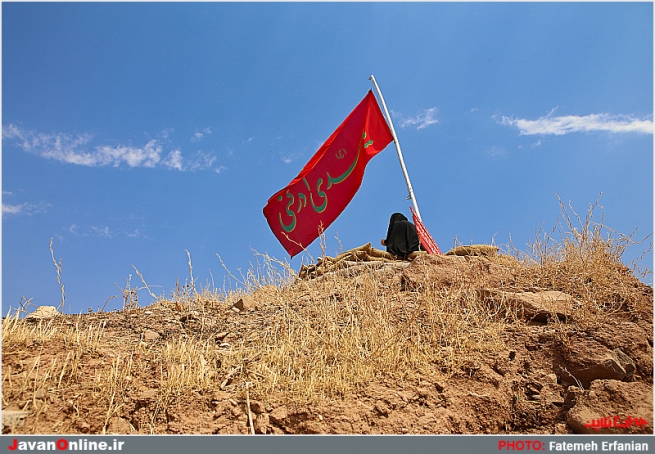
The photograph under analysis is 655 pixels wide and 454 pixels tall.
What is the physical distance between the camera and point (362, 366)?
365 cm

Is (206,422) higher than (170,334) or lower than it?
lower

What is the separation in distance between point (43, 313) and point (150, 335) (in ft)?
5.13

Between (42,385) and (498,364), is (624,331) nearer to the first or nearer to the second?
(498,364)

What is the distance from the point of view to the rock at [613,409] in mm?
3170

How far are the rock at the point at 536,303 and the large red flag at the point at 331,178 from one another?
3870 millimetres

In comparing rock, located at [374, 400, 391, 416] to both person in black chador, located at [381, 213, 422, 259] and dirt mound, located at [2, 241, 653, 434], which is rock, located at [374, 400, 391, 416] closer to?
dirt mound, located at [2, 241, 653, 434]

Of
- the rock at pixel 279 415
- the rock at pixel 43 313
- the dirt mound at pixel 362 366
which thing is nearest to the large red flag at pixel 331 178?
the dirt mound at pixel 362 366

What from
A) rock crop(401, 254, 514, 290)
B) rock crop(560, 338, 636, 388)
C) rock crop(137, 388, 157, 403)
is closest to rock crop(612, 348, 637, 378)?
rock crop(560, 338, 636, 388)

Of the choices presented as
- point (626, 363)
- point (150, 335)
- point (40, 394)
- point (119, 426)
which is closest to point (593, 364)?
point (626, 363)

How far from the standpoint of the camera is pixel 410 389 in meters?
3.49

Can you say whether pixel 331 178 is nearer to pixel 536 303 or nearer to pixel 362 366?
pixel 536 303
